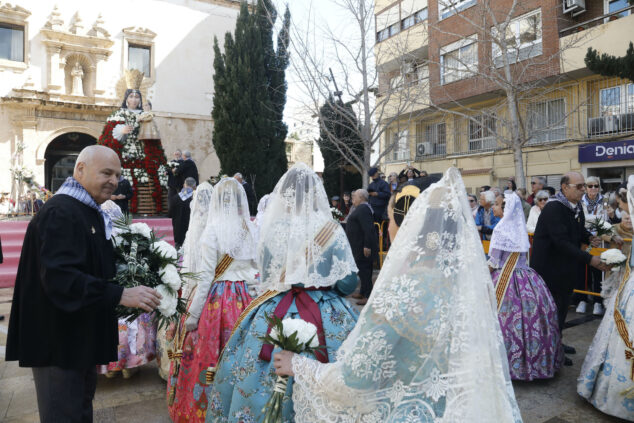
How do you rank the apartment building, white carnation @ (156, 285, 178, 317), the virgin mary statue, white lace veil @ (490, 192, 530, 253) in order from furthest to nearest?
1. the apartment building
2. the virgin mary statue
3. white lace veil @ (490, 192, 530, 253)
4. white carnation @ (156, 285, 178, 317)

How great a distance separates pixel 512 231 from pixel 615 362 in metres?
1.44

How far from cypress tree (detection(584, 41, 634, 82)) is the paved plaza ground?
713 centimetres

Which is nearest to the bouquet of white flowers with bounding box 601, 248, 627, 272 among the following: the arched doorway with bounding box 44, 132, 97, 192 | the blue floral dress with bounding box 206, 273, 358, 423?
the blue floral dress with bounding box 206, 273, 358, 423

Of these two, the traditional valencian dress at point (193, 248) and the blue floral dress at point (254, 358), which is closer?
the blue floral dress at point (254, 358)

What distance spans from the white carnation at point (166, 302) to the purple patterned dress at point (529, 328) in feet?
10.8

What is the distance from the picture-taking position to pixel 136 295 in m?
2.38

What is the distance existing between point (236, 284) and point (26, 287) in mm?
1645

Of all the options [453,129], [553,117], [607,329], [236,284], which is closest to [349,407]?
[236,284]

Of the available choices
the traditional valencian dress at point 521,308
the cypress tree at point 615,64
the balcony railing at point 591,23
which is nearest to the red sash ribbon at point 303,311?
the traditional valencian dress at point 521,308


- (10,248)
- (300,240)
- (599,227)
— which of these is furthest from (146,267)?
(10,248)

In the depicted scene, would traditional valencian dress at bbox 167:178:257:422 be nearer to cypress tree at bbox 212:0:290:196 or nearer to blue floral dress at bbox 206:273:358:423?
blue floral dress at bbox 206:273:358:423

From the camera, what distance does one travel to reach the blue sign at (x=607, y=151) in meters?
15.3

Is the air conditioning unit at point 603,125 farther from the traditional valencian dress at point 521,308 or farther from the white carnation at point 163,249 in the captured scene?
the white carnation at point 163,249

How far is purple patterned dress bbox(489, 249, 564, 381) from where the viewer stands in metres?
4.50
